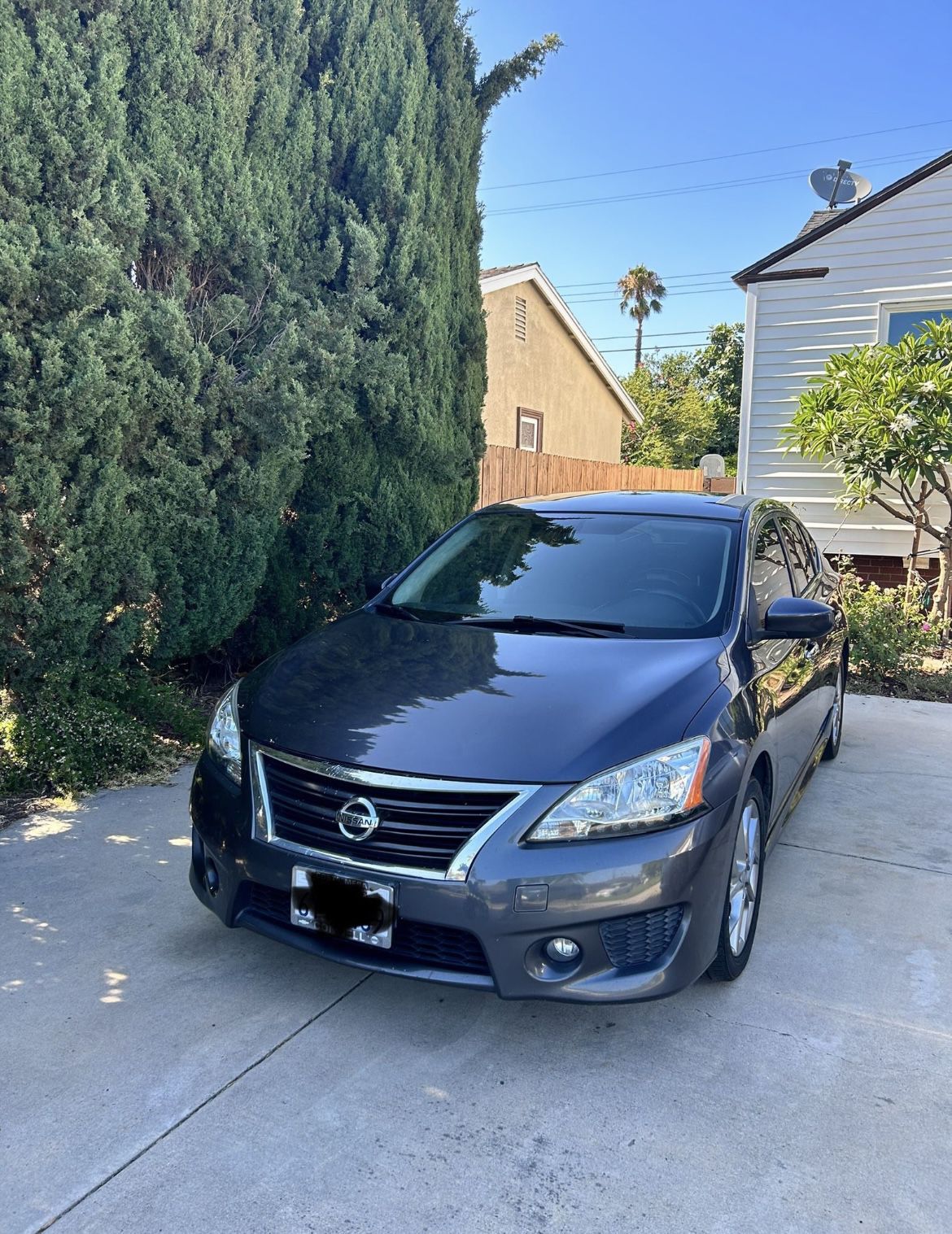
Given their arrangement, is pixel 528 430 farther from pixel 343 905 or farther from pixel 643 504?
pixel 343 905

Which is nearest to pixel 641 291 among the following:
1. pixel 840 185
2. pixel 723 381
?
pixel 723 381

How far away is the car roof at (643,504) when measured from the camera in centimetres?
430

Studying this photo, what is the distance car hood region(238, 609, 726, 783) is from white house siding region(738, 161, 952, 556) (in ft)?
24.1

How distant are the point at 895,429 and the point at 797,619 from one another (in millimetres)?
6130

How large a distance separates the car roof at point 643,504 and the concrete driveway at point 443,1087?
1664 millimetres

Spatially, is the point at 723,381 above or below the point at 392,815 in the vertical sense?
above

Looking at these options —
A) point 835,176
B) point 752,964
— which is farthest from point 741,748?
point 835,176

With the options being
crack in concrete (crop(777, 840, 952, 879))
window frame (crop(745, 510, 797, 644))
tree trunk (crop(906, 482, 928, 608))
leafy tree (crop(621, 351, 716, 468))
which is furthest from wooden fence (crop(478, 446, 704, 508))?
leafy tree (crop(621, 351, 716, 468))

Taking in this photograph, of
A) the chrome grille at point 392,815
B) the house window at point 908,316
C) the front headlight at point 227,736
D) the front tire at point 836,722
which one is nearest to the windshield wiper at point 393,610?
the front headlight at point 227,736

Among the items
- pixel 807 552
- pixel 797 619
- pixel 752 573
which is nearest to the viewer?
pixel 797 619

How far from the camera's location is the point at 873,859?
14.1 feet

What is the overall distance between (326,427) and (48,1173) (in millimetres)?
4535

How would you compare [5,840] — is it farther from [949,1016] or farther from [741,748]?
[949,1016]

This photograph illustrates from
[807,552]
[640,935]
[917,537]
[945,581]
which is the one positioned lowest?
[640,935]
